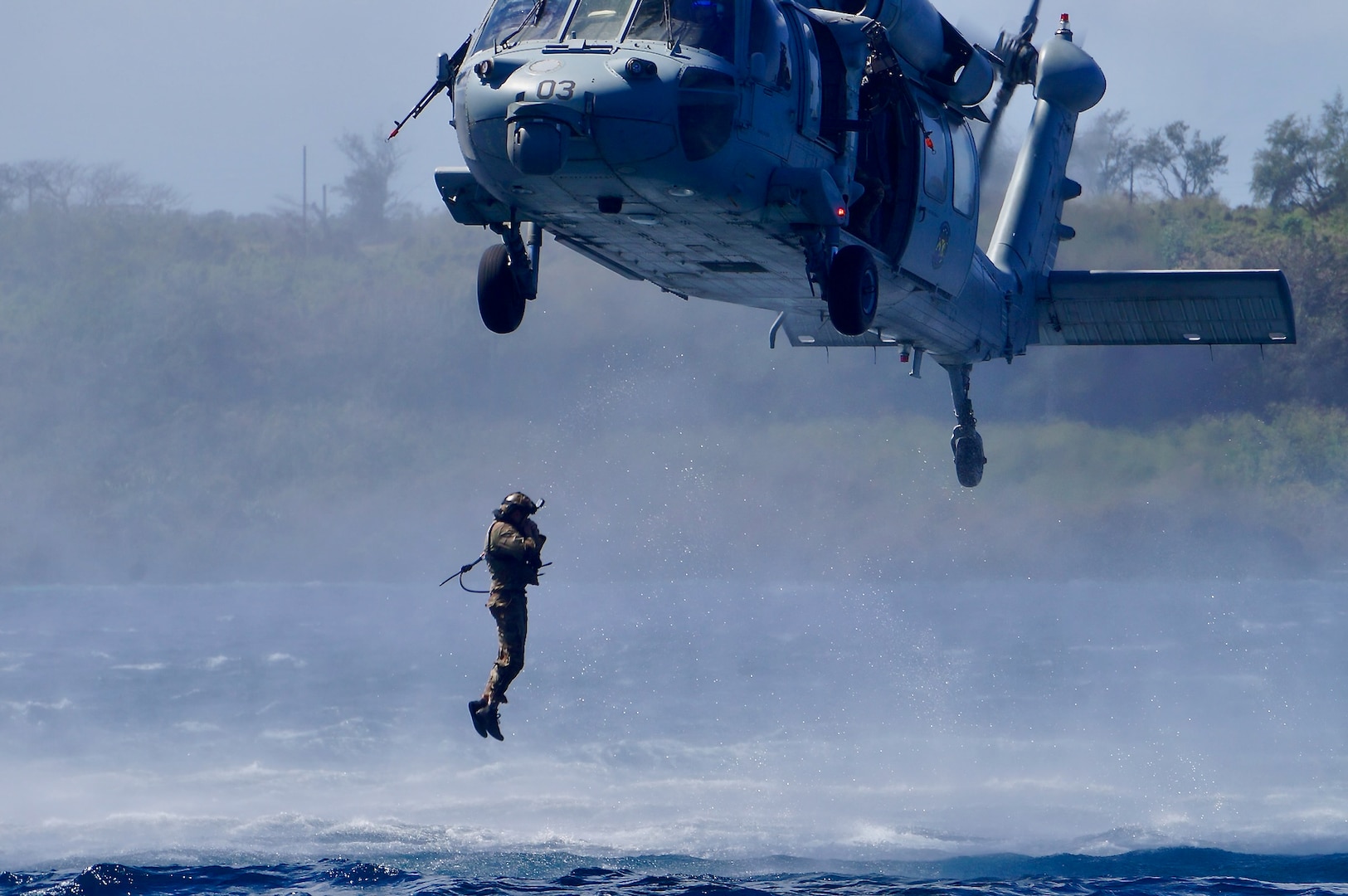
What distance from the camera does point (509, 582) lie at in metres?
11.0

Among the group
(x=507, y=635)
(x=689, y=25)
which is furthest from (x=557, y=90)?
(x=507, y=635)

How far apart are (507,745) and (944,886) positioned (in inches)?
438

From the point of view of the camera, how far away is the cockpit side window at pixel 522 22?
33.7 feet

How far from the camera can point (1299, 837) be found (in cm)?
1706

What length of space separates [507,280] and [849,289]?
292 cm

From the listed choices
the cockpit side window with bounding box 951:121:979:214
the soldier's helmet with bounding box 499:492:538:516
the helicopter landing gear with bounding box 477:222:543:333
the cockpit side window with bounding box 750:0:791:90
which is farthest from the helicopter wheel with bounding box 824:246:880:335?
the cockpit side window with bounding box 951:121:979:214

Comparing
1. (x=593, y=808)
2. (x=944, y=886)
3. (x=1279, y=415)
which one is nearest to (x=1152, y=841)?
(x=944, y=886)

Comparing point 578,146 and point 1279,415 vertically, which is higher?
point 1279,415

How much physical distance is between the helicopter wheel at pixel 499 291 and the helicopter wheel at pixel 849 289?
2698 mm

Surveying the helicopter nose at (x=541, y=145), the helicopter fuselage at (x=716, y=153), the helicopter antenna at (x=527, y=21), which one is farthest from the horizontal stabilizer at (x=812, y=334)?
the helicopter nose at (x=541, y=145)

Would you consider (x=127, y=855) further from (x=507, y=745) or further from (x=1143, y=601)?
(x=1143, y=601)

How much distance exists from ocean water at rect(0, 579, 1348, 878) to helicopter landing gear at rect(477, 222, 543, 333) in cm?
512

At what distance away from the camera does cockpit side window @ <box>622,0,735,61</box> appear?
10188 millimetres

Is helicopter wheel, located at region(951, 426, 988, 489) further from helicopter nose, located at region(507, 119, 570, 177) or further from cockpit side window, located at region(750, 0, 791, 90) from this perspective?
helicopter nose, located at region(507, 119, 570, 177)
